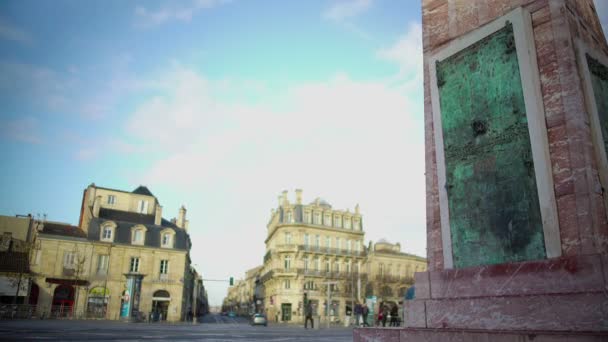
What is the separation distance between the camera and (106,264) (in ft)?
136

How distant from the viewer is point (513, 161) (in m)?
5.28

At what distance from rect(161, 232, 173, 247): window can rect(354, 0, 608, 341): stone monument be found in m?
43.0

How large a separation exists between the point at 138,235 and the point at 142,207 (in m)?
8.38

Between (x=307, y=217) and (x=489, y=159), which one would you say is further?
(x=307, y=217)

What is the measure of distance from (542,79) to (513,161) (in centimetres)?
111

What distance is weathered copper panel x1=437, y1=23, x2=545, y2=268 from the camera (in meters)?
5.06

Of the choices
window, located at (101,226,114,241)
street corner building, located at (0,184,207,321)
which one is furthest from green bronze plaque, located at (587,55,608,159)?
window, located at (101,226,114,241)

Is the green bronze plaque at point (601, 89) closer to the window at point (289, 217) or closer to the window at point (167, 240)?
the window at point (167, 240)

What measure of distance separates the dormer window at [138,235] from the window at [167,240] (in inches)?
81.9

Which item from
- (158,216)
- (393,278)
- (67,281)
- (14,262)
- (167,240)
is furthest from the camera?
(393,278)

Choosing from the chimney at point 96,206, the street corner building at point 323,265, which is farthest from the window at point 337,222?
the chimney at point 96,206

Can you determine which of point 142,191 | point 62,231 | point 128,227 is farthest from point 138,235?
point 142,191

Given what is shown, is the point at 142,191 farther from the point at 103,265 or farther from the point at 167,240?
the point at 103,265

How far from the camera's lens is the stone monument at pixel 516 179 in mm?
4383
